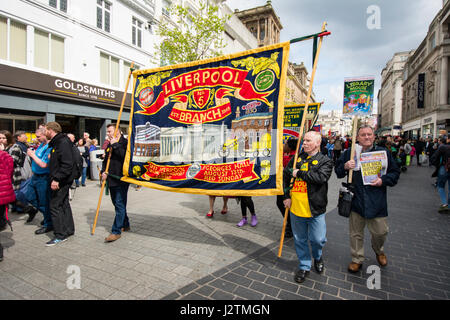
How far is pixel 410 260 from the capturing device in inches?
150

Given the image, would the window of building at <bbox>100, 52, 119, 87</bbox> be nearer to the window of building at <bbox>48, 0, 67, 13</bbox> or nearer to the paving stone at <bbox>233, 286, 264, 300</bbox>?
the window of building at <bbox>48, 0, 67, 13</bbox>

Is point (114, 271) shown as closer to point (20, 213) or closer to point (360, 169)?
point (360, 169)

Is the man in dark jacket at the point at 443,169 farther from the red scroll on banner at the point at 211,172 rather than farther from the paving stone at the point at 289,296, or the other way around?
the red scroll on banner at the point at 211,172

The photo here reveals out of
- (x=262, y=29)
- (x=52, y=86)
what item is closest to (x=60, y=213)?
(x=52, y=86)

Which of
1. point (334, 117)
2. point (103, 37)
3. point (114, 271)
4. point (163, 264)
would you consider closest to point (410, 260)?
point (163, 264)

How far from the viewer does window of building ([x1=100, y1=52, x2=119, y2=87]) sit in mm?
16406

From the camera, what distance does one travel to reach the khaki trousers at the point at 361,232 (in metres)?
3.37

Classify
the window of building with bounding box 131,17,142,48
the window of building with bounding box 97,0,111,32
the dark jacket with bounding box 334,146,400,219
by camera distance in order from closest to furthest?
the dark jacket with bounding box 334,146,400,219
the window of building with bounding box 97,0,111,32
the window of building with bounding box 131,17,142,48

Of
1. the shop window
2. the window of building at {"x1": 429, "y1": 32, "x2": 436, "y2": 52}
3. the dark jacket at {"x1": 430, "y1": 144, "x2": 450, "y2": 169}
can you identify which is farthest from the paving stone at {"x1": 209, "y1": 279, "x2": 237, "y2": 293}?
the window of building at {"x1": 429, "y1": 32, "x2": 436, "y2": 52}

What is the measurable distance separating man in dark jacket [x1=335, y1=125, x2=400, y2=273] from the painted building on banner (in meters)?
14.8

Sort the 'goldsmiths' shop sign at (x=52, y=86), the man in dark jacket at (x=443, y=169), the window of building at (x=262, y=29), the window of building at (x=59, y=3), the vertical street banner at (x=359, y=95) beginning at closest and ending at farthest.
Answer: the vertical street banner at (x=359, y=95), the man in dark jacket at (x=443, y=169), the 'goldsmiths' shop sign at (x=52, y=86), the window of building at (x=59, y=3), the window of building at (x=262, y=29)

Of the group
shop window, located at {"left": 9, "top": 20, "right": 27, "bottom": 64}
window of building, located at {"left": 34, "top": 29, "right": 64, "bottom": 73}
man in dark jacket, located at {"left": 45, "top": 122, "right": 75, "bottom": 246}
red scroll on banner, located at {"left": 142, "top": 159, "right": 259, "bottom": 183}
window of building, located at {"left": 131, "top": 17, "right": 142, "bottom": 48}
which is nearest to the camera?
red scroll on banner, located at {"left": 142, "top": 159, "right": 259, "bottom": 183}

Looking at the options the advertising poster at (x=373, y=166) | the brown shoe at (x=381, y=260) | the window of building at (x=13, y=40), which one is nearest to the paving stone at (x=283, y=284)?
the brown shoe at (x=381, y=260)

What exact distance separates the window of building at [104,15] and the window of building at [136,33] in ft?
6.79
